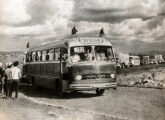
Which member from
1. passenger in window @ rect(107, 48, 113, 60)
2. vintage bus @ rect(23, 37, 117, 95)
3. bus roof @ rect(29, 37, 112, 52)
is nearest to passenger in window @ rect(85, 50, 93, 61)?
vintage bus @ rect(23, 37, 117, 95)

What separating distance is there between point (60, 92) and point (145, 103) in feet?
4.43

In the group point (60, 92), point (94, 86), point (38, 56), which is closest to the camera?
point (94, 86)

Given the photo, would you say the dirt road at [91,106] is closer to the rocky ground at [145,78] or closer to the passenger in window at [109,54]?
the rocky ground at [145,78]

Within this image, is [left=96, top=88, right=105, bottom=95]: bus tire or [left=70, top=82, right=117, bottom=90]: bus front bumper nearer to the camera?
[left=70, top=82, right=117, bottom=90]: bus front bumper

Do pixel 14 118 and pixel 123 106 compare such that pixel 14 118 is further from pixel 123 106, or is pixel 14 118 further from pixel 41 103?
pixel 123 106

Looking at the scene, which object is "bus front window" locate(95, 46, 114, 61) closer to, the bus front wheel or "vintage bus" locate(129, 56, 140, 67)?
"vintage bus" locate(129, 56, 140, 67)

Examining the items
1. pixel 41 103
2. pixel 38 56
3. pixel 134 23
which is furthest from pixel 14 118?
pixel 134 23

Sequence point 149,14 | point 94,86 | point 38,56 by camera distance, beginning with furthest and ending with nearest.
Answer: point 38,56 < point 94,86 < point 149,14

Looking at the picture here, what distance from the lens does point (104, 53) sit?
5.87 metres

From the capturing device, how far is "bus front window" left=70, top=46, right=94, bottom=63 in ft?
18.9

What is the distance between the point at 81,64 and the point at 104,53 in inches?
15.2

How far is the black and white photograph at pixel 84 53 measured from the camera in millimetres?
A: 5266

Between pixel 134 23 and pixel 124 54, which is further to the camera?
pixel 124 54

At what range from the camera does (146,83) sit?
6.34 metres
